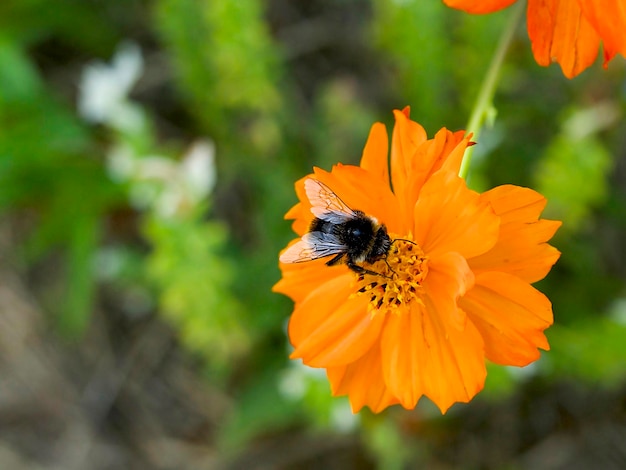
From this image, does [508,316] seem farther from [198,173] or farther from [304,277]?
[198,173]

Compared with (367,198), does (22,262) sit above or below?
above

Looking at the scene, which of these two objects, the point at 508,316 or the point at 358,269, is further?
the point at 358,269

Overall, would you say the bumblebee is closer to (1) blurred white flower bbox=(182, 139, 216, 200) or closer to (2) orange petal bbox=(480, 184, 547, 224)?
(2) orange petal bbox=(480, 184, 547, 224)

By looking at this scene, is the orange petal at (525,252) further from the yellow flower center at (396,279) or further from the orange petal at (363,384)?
the orange petal at (363,384)

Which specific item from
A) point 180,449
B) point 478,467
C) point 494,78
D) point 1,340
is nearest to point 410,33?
point 494,78

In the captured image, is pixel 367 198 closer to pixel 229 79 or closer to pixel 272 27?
pixel 229 79

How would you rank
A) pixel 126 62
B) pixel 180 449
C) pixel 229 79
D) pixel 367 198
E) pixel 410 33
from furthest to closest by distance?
pixel 180 449
pixel 126 62
pixel 229 79
pixel 410 33
pixel 367 198

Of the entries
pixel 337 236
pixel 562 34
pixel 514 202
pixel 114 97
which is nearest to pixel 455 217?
pixel 514 202
